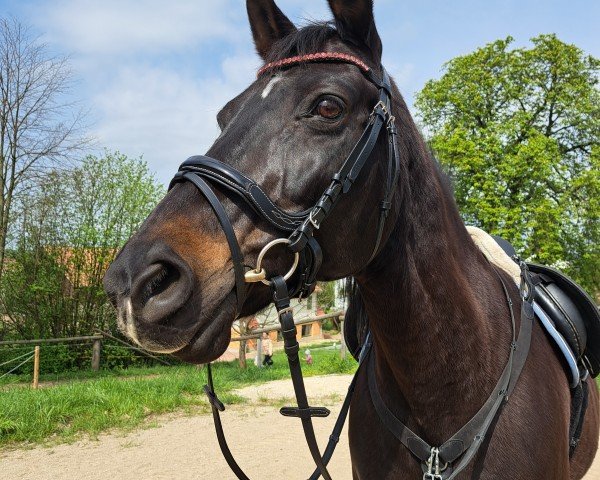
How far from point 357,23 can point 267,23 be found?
0.53 meters

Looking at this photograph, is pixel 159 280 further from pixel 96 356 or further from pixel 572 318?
pixel 96 356

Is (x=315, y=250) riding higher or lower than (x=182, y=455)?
higher

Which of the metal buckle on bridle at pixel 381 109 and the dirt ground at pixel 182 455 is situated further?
the dirt ground at pixel 182 455

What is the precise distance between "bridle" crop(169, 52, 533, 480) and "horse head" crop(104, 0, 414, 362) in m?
0.03

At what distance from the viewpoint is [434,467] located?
196 cm

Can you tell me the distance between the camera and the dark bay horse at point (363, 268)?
1414 millimetres

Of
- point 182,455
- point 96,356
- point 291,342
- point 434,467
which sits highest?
point 291,342

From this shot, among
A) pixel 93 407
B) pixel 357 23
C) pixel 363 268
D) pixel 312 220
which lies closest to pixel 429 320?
pixel 363 268

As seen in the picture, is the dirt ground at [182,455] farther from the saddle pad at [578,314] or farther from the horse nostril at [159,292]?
the horse nostril at [159,292]

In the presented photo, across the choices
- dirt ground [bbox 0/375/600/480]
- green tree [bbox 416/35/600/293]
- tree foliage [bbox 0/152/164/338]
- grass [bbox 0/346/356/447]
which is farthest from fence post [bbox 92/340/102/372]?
green tree [bbox 416/35/600/293]

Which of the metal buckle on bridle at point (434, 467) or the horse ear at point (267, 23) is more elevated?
the horse ear at point (267, 23)

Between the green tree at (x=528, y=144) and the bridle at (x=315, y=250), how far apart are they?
58.7 ft

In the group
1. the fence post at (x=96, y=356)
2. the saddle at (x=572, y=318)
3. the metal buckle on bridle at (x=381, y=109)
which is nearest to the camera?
the metal buckle on bridle at (x=381, y=109)

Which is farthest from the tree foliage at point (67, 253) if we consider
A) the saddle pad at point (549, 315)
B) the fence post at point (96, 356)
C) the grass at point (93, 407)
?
the saddle pad at point (549, 315)
